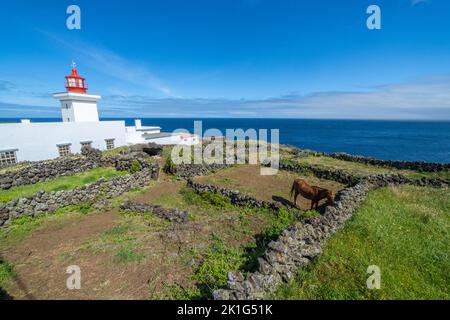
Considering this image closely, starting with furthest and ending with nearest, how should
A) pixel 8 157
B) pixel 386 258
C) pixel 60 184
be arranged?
pixel 8 157 < pixel 60 184 < pixel 386 258

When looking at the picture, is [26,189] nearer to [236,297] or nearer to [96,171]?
[96,171]

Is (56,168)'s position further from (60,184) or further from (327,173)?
(327,173)

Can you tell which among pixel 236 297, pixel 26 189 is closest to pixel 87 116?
pixel 26 189

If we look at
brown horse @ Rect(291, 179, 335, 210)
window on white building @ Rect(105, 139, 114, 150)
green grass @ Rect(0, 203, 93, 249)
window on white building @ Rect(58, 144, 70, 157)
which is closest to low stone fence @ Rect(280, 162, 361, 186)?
brown horse @ Rect(291, 179, 335, 210)

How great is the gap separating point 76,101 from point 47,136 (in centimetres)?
918

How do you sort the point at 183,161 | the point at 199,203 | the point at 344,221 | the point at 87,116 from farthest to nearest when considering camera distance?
1. the point at 87,116
2. the point at 183,161
3. the point at 199,203
4. the point at 344,221

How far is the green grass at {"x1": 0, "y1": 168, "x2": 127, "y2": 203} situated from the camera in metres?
13.5

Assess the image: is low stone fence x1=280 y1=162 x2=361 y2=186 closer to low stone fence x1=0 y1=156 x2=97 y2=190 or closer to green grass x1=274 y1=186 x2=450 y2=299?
green grass x1=274 y1=186 x2=450 y2=299

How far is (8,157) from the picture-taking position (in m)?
20.4

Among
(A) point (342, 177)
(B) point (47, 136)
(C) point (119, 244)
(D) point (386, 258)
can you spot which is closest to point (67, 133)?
(B) point (47, 136)

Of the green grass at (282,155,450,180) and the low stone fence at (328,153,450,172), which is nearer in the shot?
the green grass at (282,155,450,180)
